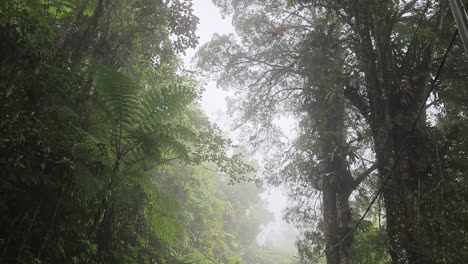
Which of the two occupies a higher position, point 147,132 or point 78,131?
point 147,132

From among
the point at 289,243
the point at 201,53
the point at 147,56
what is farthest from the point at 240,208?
the point at 289,243

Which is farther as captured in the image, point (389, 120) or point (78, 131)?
point (389, 120)

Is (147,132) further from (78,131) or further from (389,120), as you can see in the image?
(389,120)

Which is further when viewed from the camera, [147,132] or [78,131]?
[147,132]

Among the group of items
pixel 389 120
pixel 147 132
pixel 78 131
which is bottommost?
pixel 78 131

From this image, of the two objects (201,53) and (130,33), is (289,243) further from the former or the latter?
(130,33)

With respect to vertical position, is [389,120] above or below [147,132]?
above

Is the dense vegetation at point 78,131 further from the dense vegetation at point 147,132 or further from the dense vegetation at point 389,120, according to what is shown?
the dense vegetation at point 389,120

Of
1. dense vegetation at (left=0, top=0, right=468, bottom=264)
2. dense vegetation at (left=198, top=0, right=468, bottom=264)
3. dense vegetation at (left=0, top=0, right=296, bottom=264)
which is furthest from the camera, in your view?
dense vegetation at (left=198, top=0, right=468, bottom=264)

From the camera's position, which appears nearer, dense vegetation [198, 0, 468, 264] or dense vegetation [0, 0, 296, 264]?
dense vegetation [0, 0, 296, 264]

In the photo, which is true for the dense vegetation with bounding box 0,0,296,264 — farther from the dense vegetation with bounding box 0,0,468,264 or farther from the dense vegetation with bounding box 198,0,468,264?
the dense vegetation with bounding box 198,0,468,264

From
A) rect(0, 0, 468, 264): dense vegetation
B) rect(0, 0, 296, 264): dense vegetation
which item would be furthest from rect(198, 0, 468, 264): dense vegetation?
rect(0, 0, 296, 264): dense vegetation

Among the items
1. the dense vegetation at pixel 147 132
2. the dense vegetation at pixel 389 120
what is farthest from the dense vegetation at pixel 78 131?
the dense vegetation at pixel 389 120

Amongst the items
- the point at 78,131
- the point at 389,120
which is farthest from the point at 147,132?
the point at 389,120
